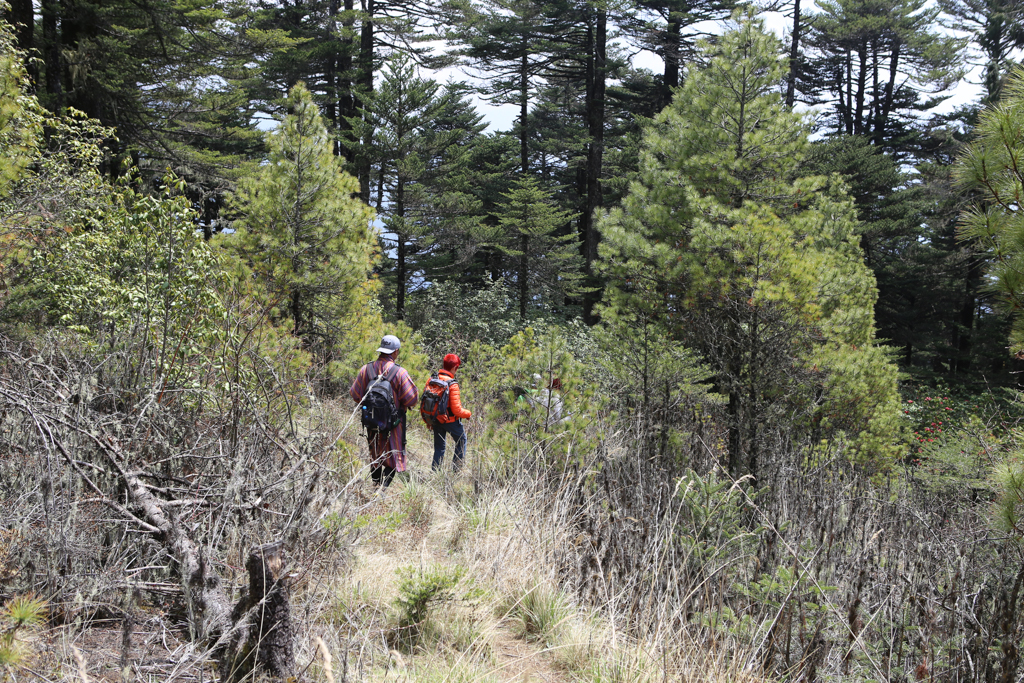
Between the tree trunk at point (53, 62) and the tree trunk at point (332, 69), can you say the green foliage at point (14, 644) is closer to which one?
the tree trunk at point (53, 62)

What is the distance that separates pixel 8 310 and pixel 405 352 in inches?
171

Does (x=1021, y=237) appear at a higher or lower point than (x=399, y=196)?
lower

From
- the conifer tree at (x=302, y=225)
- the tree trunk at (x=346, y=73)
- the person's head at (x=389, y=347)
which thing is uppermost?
the tree trunk at (x=346, y=73)

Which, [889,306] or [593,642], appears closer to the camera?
[593,642]

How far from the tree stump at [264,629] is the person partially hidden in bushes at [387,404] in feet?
8.66

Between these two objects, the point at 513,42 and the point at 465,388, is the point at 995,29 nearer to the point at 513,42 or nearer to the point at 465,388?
the point at 513,42

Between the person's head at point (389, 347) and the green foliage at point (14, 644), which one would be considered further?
the person's head at point (389, 347)

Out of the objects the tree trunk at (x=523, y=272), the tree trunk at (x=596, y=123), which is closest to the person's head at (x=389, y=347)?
the tree trunk at (x=523, y=272)

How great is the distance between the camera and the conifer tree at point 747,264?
6641 millimetres

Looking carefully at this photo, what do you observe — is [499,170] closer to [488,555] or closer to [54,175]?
[54,175]

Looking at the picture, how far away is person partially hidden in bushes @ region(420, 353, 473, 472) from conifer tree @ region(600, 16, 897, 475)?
2.66 m

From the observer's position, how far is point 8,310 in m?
6.03

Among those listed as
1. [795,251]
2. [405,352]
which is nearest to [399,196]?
[405,352]

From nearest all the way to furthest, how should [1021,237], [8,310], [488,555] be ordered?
1. [1021,237]
2. [488,555]
3. [8,310]
